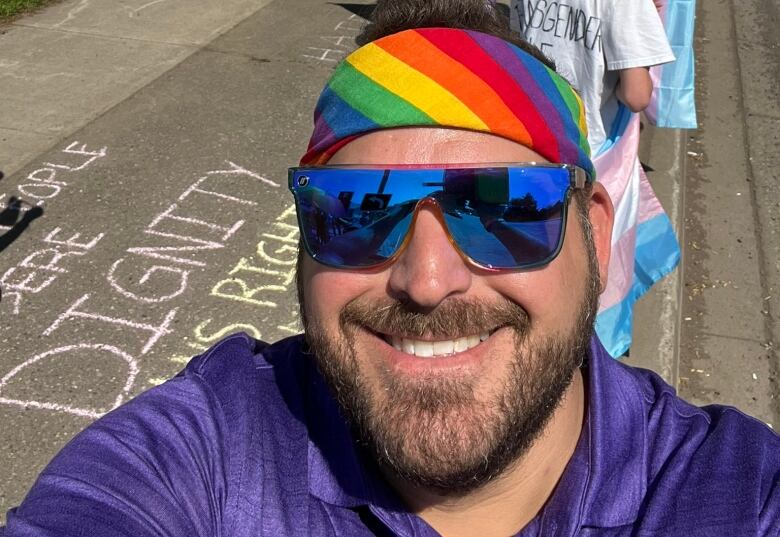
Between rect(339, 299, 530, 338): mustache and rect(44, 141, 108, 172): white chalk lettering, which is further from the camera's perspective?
rect(44, 141, 108, 172): white chalk lettering

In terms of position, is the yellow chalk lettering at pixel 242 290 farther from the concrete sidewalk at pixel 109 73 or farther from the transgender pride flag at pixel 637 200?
the concrete sidewalk at pixel 109 73

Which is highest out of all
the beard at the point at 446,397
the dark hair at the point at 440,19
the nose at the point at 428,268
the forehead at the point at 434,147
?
the dark hair at the point at 440,19

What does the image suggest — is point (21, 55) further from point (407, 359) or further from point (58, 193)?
point (407, 359)

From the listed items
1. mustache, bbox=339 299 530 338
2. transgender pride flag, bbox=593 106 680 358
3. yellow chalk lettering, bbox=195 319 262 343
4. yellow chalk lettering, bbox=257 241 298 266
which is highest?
mustache, bbox=339 299 530 338

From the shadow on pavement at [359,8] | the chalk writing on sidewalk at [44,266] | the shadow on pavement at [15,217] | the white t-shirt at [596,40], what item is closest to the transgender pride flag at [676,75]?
the white t-shirt at [596,40]

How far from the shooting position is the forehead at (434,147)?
153 cm

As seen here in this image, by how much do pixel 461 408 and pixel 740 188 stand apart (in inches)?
192

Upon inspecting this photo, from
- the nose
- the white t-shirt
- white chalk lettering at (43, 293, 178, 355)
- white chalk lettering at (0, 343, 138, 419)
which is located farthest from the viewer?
white chalk lettering at (43, 293, 178, 355)

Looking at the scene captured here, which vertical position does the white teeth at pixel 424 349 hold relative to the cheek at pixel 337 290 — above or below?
below

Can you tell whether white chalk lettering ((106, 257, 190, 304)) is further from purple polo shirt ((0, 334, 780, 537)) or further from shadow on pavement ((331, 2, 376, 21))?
shadow on pavement ((331, 2, 376, 21))

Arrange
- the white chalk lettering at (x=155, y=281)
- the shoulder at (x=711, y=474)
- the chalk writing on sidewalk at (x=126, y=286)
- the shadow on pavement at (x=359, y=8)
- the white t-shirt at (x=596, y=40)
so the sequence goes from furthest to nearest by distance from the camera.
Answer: the shadow on pavement at (x=359, y=8) < the white chalk lettering at (x=155, y=281) < the chalk writing on sidewalk at (x=126, y=286) < the white t-shirt at (x=596, y=40) < the shoulder at (x=711, y=474)

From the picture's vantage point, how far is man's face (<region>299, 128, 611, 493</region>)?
1.44 meters

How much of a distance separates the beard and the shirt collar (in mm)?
55

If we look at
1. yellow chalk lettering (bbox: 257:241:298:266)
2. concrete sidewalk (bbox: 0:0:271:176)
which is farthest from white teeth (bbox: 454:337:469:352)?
concrete sidewalk (bbox: 0:0:271:176)
